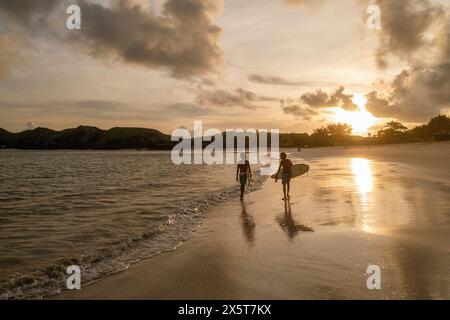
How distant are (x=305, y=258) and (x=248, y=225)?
4.50 metres

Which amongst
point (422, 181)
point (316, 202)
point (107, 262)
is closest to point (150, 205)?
point (316, 202)

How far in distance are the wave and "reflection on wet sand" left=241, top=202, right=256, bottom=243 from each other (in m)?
1.78

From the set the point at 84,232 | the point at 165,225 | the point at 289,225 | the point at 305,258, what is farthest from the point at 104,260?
the point at 289,225

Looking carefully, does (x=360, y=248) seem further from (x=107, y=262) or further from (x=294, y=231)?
(x=107, y=262)

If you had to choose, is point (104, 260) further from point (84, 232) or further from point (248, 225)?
point (248, 225)

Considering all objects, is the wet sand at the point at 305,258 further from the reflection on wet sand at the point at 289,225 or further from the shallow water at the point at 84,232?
the shallow water at the point at 84,232

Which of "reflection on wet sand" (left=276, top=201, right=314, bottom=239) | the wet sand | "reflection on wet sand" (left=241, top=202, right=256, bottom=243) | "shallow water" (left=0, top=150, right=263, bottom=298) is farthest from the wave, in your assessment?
"reflection on wet sand" (left=276, top=201, right=314, bottom=239)

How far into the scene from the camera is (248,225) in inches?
502

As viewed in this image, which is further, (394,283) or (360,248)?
(360,248)

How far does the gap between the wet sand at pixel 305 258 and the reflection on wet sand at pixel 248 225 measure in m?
0.03

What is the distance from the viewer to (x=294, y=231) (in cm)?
1130

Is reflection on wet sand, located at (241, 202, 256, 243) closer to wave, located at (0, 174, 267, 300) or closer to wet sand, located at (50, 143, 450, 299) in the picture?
wet sand, located at (50, 143, 450, 299)

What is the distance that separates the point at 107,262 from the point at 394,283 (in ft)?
22.1

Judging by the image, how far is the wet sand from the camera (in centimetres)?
648
